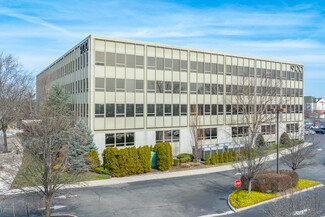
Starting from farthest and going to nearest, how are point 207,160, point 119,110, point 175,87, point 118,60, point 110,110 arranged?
1. point 175,87
2. point 207,160
3. point 119,110
4. point 118,60
5. point 110,110

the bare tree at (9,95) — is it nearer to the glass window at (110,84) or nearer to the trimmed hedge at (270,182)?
the glass window at (110,84)

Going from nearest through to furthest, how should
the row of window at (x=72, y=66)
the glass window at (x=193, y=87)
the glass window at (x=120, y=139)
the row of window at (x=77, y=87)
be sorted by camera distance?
1. the glass window at (x=120, y=139)
2. the row of window at (x=77, y=87)
3. the row of window at (x=72, y=66)
4. the glass window at (x=193, y=87)

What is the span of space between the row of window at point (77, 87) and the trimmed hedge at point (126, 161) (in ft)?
27.4

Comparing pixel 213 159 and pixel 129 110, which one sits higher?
pixel 129 110

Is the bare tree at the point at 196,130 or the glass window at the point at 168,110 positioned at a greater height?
the glass window at the point at 168,110

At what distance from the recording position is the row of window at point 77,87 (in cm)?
3028

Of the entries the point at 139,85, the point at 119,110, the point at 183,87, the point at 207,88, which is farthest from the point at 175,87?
the point at 119,110

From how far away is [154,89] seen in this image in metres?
32.5

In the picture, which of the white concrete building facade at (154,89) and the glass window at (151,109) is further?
the glass window at (151,109)

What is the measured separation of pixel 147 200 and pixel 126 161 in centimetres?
729

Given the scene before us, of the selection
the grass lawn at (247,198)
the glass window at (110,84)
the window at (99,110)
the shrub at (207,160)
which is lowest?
the grass lawn at (247,198)

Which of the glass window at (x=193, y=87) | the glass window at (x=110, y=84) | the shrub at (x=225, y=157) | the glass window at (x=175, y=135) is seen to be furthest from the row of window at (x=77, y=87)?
the shrub at (x=225, y=157)

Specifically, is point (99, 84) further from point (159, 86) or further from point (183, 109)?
point (183, 109)

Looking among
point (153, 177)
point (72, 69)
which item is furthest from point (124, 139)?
point (72, 69)
